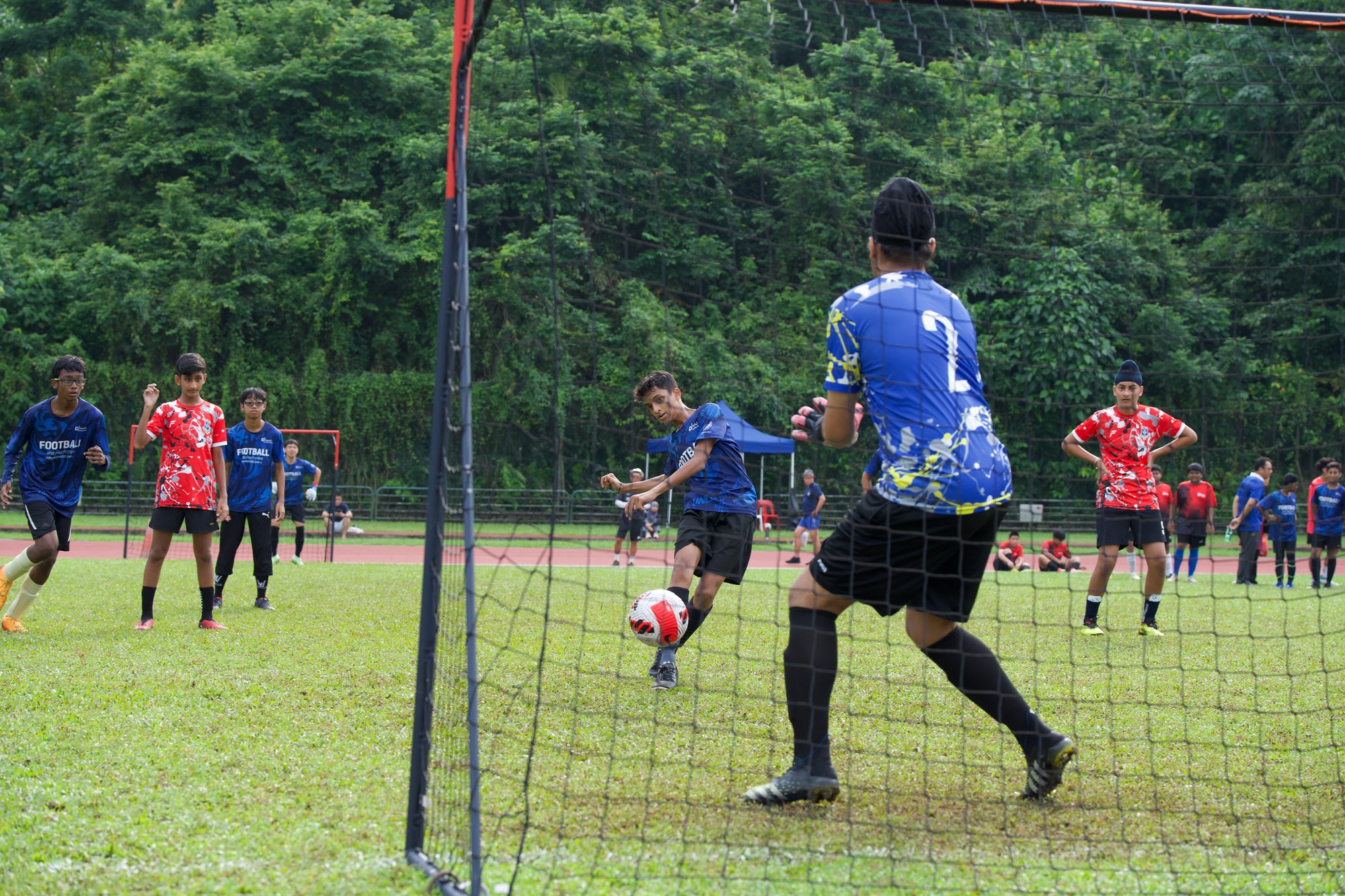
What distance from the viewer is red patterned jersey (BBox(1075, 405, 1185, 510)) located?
8.88 metres

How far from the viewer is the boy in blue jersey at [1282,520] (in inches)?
594

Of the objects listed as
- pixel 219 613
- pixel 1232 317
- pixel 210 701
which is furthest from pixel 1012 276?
pixel 219 613

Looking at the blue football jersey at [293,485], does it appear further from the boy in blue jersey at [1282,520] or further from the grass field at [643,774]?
the boy in blue jersey at [1282,520]

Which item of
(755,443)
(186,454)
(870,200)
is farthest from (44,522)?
(755,443)

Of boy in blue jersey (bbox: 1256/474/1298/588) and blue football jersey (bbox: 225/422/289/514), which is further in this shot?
boy in blue jersey (bbox: 1256/474/1298/588)

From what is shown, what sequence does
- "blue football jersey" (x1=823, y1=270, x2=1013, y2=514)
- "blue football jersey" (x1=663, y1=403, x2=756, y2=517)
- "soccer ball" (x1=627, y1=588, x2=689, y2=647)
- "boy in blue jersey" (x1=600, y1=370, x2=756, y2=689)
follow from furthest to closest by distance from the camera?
1. "blue football jersey" (x1=663, y1=403, x2=756, y2=517)
2. "boy in blue jersey" (x1=600, y1=370, x2=756, y2=689)
3. "soccer ball" (x1=627, y1=588, x2=689, y2=647)
4. "blue football jersey" (x1=823, y1=270, x2=1013, y2=514)

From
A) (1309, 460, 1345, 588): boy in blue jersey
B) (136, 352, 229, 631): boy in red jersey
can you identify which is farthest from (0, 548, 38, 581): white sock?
(1309, 460, 1345, 588): boy in blue jersey

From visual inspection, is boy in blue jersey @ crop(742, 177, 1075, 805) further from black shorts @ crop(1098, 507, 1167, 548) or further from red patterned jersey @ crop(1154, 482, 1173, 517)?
red patterned jersey @ crop(1154, 482, 1173, 517)

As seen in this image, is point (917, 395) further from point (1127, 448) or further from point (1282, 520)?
point (1282, 520)

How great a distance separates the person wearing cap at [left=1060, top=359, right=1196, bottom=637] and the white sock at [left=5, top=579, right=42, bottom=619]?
7246mm

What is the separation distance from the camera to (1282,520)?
1516 cm

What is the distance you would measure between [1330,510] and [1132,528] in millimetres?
7576

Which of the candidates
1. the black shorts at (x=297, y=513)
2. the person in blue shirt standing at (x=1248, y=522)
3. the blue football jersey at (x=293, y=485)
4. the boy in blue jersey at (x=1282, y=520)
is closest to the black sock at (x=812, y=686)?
the person in blue shirt standing at (x=1248, y=522)

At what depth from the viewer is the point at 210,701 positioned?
541cm
